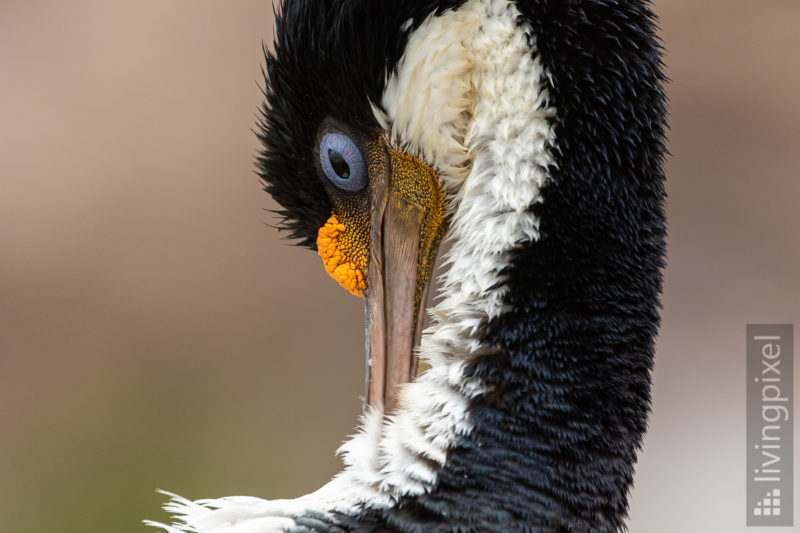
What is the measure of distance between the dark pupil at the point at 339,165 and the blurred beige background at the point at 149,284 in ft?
7.11

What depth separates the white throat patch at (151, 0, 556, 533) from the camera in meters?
1.05

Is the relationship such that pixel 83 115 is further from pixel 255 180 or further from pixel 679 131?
pixel 679 131

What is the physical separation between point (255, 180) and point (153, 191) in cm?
43

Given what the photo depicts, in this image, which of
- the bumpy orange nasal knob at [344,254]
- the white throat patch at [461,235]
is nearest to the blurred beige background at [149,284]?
the bumpy orange nasal knob at [344,254]

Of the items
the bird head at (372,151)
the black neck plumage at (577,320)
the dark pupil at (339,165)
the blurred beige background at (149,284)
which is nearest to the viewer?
the black neck plumage at (577,320)

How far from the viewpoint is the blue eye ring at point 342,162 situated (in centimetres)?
125

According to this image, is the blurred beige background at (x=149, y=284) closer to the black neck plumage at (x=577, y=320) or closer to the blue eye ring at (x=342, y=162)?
the blue eye ring at (x=342, y=162)

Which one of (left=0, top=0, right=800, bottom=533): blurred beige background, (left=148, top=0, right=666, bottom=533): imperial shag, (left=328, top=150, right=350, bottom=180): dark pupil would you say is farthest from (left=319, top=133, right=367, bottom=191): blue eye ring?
(left=0, top=0, right=800, bottom=533): blurred beige background

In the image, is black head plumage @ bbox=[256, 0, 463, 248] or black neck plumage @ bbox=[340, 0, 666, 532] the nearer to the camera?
black neck plumage @ bbox=[340, 0, 666, 532]

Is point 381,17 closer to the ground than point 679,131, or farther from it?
closer to the ground

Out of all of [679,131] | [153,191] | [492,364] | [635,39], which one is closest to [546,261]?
[492,364]

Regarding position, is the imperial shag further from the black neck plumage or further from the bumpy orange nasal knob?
the bumpy orange nasal knob

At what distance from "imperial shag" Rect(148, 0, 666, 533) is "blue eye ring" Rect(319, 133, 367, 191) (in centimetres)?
12

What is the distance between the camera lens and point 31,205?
3.48 m
